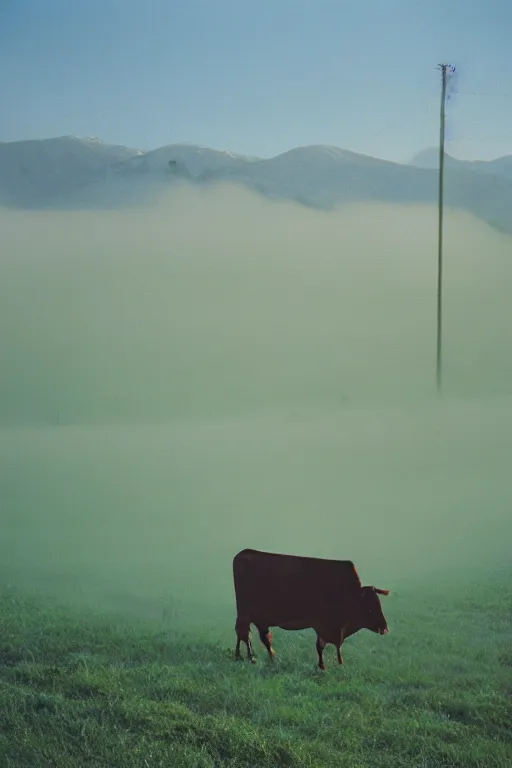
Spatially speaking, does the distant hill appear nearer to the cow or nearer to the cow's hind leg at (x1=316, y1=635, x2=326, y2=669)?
the cow

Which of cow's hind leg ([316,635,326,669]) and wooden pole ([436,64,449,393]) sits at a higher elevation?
wooden pole ([436,64,449,393])

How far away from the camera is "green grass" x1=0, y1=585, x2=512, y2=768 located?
276 cm

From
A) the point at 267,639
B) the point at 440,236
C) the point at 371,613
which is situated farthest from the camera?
the point at 440,236

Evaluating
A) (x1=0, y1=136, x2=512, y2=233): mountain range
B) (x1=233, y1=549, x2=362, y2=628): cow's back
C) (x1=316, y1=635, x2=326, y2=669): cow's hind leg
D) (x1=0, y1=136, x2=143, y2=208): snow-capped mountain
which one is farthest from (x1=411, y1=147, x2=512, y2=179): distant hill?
(x1=316, y1=635, x2=326, y2=669): cow's hind leg

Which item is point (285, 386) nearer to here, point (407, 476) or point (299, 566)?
point (407, 476)

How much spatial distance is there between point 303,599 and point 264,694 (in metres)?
0.33

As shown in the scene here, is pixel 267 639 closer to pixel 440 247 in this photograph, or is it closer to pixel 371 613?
pixel 371 613

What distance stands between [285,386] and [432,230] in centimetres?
80

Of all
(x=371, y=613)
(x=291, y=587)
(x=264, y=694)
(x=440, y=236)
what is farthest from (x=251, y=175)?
(x=264, y=694)

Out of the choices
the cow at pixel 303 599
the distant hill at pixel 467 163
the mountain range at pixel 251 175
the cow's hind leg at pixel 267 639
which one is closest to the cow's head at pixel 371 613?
the cow at pixel 303 599

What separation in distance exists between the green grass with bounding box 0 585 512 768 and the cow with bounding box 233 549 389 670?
13 centimetres

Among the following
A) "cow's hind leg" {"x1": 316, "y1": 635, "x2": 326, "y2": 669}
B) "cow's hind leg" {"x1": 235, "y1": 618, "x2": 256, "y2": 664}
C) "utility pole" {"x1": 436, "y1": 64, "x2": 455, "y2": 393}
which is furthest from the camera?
"utility pole" {"x1": 436, "y1": 64, "x2": 455, "y2": 393}

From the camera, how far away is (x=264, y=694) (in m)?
2.92

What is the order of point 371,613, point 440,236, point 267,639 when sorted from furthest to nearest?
point 440,236
point 267,639
point 371,613
